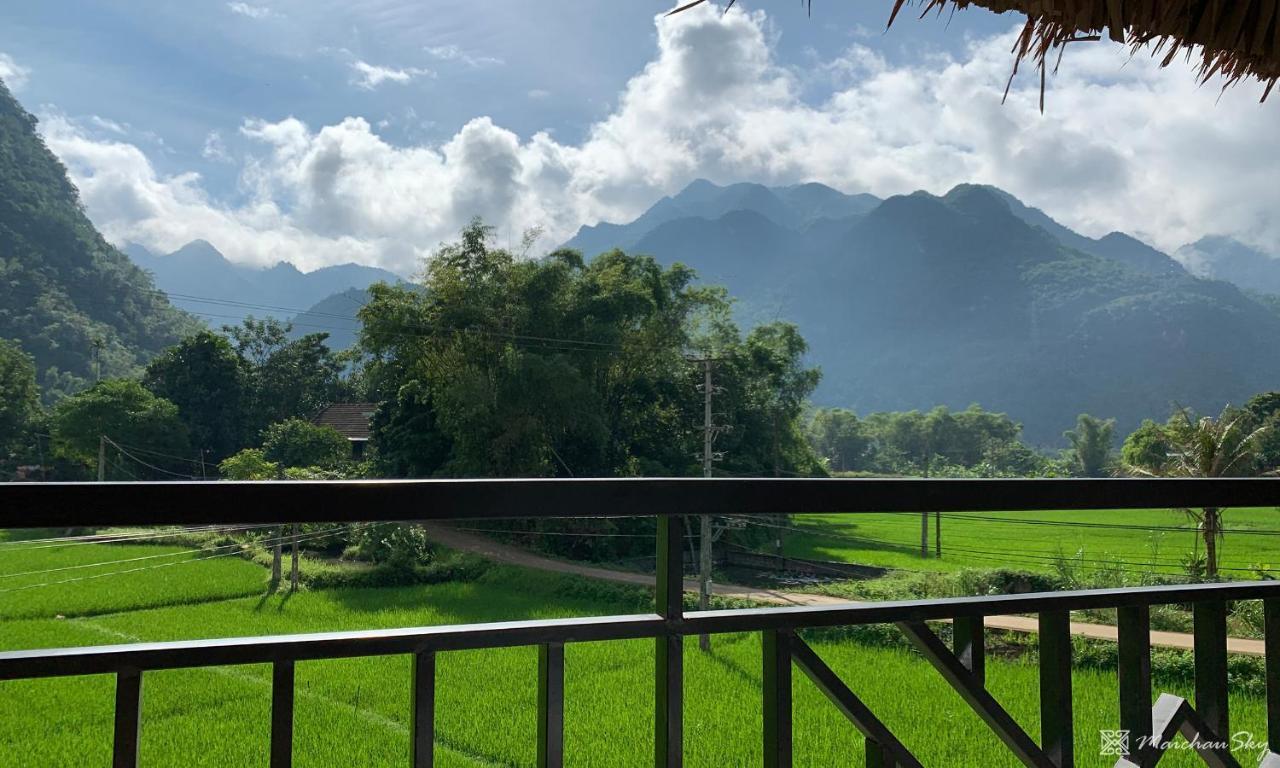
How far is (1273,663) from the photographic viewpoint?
940mm

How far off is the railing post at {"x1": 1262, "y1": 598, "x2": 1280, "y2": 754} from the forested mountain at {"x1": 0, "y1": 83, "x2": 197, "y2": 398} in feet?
122

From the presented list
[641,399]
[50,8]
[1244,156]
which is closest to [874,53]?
[1244,156]

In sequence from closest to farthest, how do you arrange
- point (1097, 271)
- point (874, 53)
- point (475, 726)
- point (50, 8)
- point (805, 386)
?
point (475, 726) < point (805, 386) < point (50, 8) < point (1097, 271) < point (874, 53)

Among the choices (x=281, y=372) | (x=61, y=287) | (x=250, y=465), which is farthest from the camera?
(x=61, y=287)

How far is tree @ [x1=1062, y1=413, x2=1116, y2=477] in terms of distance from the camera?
1547 inches

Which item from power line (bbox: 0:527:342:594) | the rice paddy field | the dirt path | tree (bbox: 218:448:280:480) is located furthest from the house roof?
the rice paddy field

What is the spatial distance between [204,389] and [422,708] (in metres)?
31.1

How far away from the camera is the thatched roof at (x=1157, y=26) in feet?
3.69

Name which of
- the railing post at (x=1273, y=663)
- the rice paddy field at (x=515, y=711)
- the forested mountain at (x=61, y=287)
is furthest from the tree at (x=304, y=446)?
the railing post at (x=1273, y=663)

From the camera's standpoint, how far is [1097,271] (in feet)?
203

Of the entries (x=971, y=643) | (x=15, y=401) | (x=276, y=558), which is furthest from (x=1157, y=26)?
(x=15, y=401)

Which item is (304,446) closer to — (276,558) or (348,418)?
(348,418)

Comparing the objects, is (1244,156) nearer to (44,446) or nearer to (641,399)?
(641,399)

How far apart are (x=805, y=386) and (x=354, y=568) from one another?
57.7 feet
